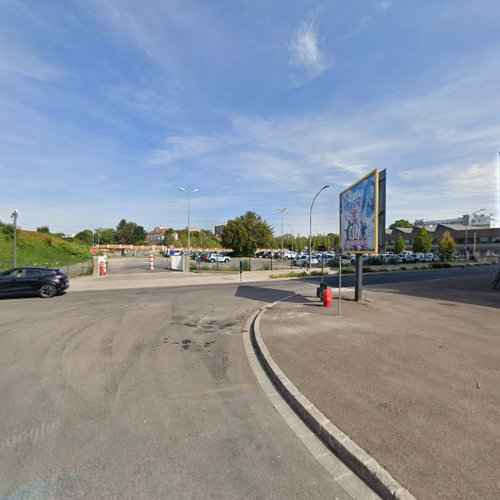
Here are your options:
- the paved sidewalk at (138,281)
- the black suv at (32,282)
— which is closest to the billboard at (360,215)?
the paved sidewalk at (138,281)

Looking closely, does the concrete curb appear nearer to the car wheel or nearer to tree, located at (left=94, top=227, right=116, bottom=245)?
the car wheel

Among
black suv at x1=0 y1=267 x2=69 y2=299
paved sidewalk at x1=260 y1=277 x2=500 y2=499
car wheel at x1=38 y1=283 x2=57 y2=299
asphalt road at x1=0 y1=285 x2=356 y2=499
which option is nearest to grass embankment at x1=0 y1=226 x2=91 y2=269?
black suv at x1=0 y1=267 x2=69 y2=299

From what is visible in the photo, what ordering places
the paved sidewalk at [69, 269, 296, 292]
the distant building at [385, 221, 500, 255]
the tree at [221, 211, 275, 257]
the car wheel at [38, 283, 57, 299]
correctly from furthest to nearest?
1. the distant building at [385, 221, 500, 255]
2. the tree at [221, 211, 275, 257]
3. the paved sidewalk at [69, 269, 296, 292]
4. the car wheel at [38, 283, 57, 299]

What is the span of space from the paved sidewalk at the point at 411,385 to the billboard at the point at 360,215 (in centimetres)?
284

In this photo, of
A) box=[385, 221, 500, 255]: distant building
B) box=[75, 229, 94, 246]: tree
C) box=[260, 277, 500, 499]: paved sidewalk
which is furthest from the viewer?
box=[75, 229, 94, 246]: tree

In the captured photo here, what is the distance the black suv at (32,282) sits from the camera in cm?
1238

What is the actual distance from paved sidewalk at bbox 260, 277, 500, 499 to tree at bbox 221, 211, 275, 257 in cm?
5141

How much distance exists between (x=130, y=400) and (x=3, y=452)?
1374 millimetres

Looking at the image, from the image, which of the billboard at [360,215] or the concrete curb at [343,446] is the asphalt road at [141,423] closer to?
the concrete curb at [343,446]

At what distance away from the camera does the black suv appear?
1238 centimetres

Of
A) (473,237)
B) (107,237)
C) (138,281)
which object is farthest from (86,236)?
(473,237)

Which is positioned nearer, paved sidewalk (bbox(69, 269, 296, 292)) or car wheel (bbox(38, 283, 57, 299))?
car wheel (bbox(38, 283, 57, 299))

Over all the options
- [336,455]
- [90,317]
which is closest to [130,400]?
[336,455]

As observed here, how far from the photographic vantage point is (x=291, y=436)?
3201 mm
